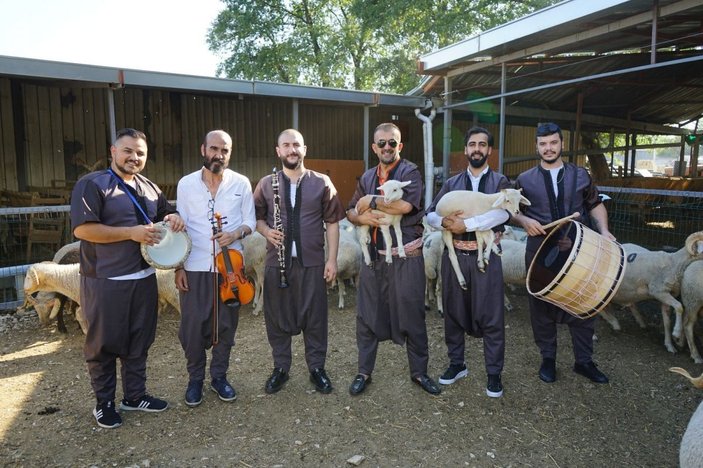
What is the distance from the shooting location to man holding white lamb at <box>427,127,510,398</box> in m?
3.93

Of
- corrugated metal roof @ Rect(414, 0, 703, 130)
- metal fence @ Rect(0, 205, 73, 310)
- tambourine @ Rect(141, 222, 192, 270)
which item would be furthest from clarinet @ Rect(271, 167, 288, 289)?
metal fence @ Rect(0, 205, 73, 310)

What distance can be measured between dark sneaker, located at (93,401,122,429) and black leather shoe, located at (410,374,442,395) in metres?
2.29

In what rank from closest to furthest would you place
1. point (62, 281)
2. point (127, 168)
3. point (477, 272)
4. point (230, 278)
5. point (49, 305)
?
point (127, 168), point (230, 278), point (477, 272), point (62, 281), point (49, 305)

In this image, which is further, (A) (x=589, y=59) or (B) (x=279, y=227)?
(A) (x=589, y=59)

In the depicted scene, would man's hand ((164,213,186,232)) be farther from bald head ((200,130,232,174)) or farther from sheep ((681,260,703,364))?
sheep ((681,260,703,364))

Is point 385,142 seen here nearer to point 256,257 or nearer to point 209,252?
point 209,252

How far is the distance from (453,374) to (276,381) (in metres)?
1.49

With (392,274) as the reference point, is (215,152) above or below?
above

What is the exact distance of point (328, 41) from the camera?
70.7 feet

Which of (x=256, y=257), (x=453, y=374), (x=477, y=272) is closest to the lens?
(x=477, y=272)

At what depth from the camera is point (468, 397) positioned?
4.07 metres

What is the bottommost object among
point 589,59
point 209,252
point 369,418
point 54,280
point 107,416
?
point 369,418

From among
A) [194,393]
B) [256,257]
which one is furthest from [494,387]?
[256,257]

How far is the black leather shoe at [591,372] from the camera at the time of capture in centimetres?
433
